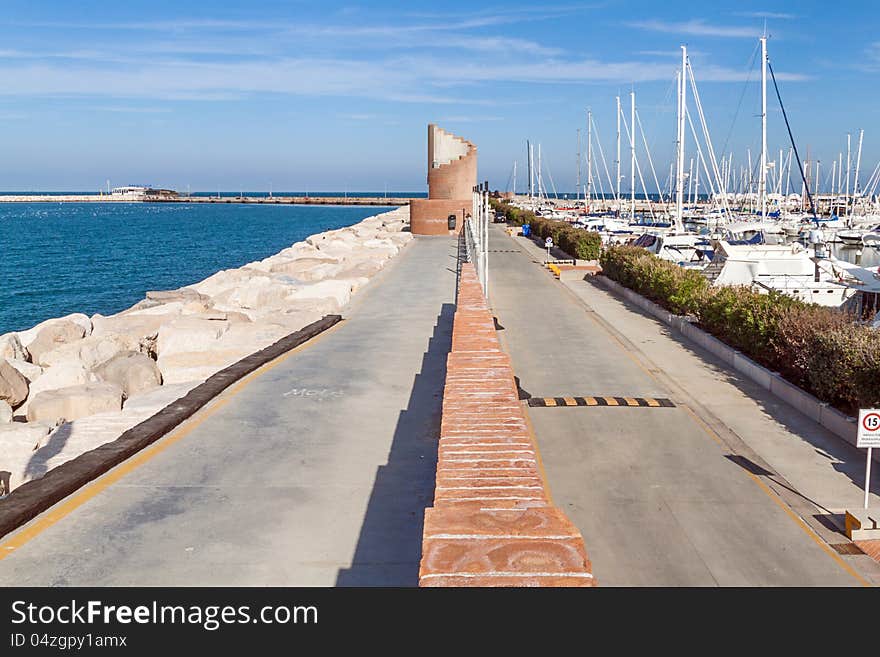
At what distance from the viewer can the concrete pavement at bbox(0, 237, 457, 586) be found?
634cm

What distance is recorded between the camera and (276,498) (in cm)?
795

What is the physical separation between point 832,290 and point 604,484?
17697 millimetres

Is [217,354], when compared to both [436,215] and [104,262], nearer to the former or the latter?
[436,215]

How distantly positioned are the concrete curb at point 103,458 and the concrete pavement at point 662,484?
15.2 ft

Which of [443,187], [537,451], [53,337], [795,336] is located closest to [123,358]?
[53,337]

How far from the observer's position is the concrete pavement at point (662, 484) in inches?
281

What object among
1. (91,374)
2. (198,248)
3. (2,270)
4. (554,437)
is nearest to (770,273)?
(554,437)

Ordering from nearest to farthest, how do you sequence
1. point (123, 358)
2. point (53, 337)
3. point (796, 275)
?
point (123, 358)
point (53, 337)
point (796, 275)

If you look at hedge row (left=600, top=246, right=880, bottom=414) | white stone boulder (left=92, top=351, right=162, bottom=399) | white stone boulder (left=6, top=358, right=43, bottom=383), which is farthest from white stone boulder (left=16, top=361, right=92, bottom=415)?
hedge row (left=600, top=246, right=880, bottom=414)

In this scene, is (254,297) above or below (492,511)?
below

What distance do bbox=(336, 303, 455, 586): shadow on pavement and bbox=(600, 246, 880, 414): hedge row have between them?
561 cm

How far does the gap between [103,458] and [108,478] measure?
36 cm

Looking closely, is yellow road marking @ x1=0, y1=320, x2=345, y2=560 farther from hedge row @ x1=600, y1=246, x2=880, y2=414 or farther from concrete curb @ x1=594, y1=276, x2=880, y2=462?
hedge row @ x1=600, y1=246, x2=880, y2=414
